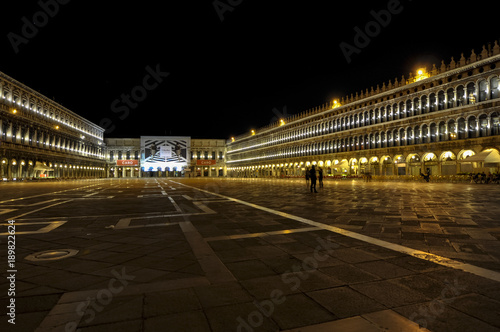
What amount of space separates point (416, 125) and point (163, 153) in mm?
77114

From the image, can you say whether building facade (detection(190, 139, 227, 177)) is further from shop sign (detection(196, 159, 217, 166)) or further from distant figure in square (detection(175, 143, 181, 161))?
distant figure in square (detection(175, 143, 181, 161))

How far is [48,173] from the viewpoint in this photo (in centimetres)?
5344

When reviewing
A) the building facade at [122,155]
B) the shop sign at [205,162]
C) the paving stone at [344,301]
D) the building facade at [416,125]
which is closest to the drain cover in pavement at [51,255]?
the paving stone at [344,301]

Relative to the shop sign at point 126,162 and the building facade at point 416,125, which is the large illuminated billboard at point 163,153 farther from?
the building facade at point 416,125

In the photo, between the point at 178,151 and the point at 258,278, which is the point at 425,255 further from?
the point at 178,151

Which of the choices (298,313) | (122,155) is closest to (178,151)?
(122,155)

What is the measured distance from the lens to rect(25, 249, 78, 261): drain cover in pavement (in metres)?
3.83

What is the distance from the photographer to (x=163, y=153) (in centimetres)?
9612

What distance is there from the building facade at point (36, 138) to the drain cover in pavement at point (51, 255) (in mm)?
47947

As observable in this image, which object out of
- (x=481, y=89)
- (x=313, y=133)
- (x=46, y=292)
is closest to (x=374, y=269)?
(x=46, y=292)

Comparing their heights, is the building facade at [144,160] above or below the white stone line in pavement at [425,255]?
above

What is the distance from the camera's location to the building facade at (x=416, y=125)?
3086 cm

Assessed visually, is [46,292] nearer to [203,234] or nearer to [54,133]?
[203,234]

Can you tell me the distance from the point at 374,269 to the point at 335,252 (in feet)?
2.54
